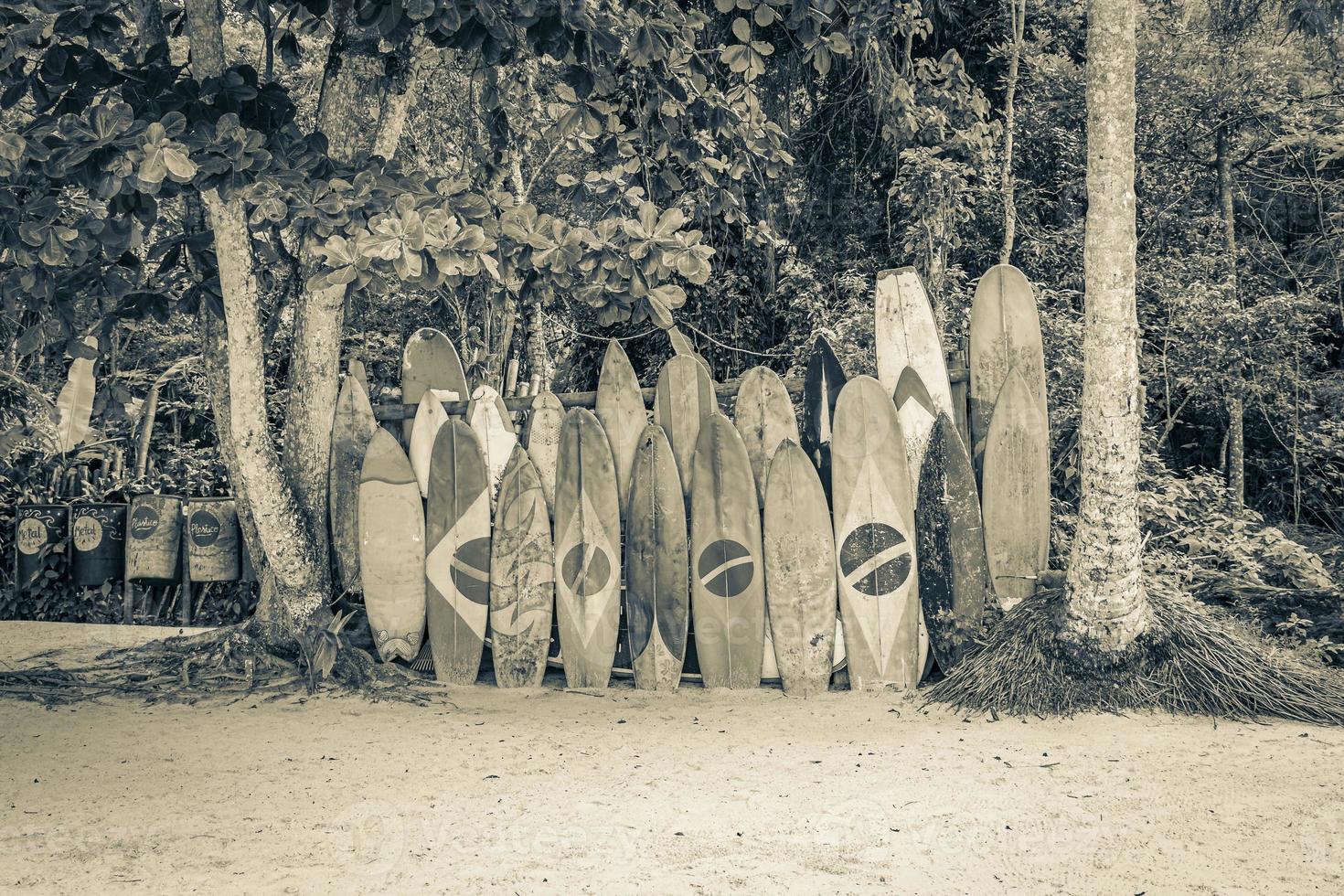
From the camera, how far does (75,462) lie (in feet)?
23.0

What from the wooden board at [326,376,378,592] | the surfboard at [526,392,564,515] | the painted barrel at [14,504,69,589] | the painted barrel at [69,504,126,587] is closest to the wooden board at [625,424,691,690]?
the surfboard at [526,392,564,515]

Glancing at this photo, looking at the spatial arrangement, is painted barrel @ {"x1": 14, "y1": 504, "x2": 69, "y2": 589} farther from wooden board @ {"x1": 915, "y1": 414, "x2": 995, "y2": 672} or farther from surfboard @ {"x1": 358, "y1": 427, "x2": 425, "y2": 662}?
wooden board @ {"x1": 915, "y1": 414, "x2": 995, "y2": 672}

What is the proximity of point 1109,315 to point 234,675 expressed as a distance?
3731 mm

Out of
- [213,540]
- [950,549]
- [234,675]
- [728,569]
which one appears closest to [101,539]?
[213,540]

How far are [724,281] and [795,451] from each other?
3.84m

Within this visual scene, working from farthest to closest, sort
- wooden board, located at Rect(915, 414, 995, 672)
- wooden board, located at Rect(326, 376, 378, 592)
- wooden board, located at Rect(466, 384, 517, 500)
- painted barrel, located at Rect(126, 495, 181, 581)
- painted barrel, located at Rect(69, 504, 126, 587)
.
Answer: painted barrel, located at Rect(69, 504, 126, 587) → painted barrel, located at Rect(126, 495, 181, 581) → wooden board, located at Rect(326, 376, 378, 592) → wooden board, located at Rect(466, 384, 517, 500) → wooden board, located at Rect(915, 414, 995, 672)

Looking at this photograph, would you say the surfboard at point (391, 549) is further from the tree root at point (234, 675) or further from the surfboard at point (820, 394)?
the surfboard at point (820, 394)

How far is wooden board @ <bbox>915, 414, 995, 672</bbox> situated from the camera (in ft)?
13.3

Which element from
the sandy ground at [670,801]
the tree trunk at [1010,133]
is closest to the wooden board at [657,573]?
the sandy ground at [670,801]

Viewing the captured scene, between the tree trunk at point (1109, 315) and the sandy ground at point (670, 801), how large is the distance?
2.05ft

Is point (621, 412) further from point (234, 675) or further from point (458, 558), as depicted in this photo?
point (234, 675)

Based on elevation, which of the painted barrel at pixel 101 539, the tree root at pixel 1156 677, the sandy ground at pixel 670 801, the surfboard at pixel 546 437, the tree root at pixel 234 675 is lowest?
the sandy ground at pixel 670 801

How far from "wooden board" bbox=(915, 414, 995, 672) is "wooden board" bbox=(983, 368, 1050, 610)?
72 millimetres

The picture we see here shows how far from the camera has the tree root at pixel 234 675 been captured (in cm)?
441
